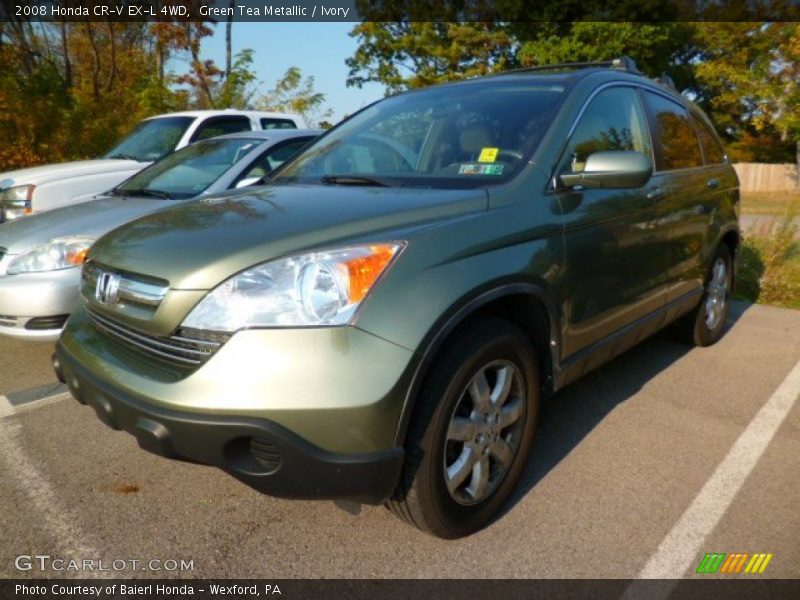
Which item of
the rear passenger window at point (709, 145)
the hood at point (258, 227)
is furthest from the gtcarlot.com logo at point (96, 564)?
the rear passenger window at point (709, 145)

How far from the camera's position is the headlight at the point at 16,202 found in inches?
225

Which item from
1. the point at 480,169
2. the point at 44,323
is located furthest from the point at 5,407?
the point at 480,169

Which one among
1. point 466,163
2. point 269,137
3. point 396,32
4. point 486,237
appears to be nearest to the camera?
point 486,237

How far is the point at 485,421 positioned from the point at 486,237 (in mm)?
682

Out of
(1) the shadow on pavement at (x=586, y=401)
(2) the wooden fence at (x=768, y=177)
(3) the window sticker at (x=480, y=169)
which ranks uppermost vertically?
(3) the window sticker at (x=480, y=169)

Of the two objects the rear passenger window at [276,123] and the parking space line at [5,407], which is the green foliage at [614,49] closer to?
the rear passenger window at [276,123]

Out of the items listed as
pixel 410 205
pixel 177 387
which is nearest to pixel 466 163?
pixel 410 205

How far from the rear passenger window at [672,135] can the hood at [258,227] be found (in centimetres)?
176

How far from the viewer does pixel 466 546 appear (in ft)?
Answer: 7.34

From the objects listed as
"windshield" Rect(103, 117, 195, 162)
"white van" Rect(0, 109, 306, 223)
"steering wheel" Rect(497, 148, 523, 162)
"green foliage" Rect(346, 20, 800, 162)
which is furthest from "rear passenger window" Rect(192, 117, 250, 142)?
"green foliage" Rect(346, 20, 800, 162)

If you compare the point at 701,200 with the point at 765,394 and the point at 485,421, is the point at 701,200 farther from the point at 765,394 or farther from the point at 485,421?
the point at 485,421

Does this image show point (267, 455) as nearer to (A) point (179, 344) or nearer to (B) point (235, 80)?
(A) point (179, 344)

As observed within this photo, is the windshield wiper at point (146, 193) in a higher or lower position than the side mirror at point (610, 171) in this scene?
lower

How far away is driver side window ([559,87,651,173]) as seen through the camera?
2.74 metres
